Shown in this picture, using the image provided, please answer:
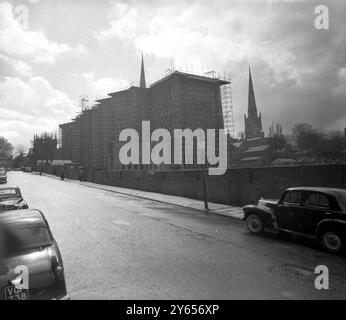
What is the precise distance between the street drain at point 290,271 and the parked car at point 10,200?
10.4 meters

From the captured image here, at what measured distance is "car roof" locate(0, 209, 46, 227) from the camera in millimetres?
5262

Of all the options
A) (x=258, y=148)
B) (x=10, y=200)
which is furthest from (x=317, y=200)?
(x=258, y=148)

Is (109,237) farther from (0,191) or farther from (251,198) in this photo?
(251,198)

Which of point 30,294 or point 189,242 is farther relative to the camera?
point 189,242

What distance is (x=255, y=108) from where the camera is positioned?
120500 millimetres

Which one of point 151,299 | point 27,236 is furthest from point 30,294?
point 151,299

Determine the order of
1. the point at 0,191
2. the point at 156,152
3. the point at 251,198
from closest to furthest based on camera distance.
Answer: the point at 0,191 < the point at 251,198 < the point at 156,152

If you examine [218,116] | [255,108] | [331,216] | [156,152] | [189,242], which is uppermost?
[255,108]

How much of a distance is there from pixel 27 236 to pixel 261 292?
453 centimetres

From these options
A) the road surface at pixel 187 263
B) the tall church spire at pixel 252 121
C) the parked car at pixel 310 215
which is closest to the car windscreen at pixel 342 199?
the parked car at pixel 310 215

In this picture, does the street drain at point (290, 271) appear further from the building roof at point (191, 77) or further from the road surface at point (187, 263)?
the building roof at point (191, 77)

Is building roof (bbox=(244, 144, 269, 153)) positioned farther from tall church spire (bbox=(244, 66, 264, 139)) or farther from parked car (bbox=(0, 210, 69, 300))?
parked car (bbox=(0, 210, 69, 300))

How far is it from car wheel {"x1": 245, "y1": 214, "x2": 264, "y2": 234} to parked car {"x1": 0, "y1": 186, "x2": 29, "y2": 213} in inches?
372

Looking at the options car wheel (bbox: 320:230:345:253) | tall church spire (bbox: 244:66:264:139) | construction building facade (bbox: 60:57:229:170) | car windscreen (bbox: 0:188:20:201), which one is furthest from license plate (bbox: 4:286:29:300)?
tall church spire (bbox: 244:66:264:139)
